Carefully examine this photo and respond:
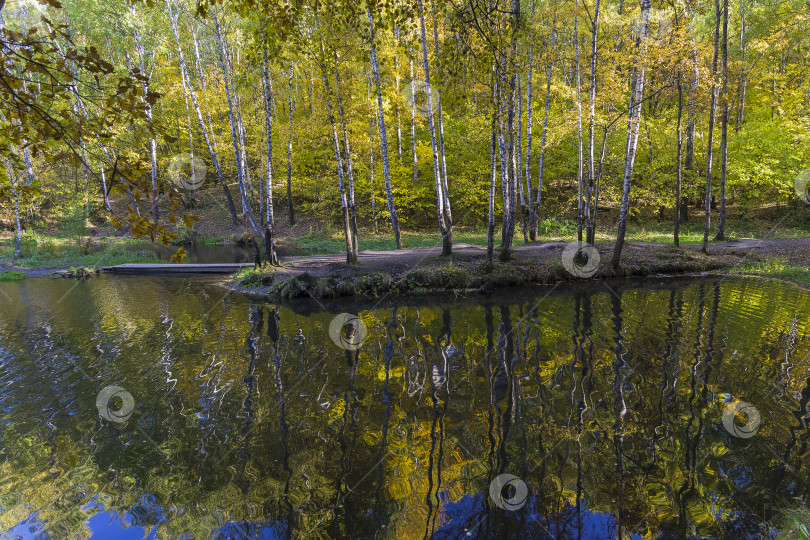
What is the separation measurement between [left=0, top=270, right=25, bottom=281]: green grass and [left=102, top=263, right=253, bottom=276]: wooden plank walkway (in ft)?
9.33

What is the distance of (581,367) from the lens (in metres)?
6.88

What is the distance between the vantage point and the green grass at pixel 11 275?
17031mm

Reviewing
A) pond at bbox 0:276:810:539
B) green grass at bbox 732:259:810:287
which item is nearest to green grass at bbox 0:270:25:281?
pond at bbox 0:276:810:539

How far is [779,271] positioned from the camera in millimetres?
13562

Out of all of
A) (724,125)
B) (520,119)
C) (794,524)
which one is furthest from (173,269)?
(724,125)

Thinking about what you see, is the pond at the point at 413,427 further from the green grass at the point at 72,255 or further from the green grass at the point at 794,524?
the green grass at the point at 72,255

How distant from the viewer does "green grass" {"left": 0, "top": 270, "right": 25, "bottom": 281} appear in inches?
671

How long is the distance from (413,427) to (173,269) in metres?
16.4

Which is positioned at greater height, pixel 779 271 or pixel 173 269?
pixel 173 269

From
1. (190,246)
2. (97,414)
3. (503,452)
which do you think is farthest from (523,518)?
(190,246)

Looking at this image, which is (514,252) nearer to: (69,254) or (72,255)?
(72,255)

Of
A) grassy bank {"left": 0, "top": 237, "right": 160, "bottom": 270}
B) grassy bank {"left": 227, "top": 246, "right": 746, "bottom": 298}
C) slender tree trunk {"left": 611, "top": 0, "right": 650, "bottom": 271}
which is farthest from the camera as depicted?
grassy bank {"left": 0, "top": 237, "right": 160, "bottom": 270}

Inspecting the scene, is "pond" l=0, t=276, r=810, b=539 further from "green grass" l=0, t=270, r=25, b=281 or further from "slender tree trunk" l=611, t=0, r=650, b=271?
"green grass" l=0, t=270, r=25, b=281

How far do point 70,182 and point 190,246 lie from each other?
10.5 m
